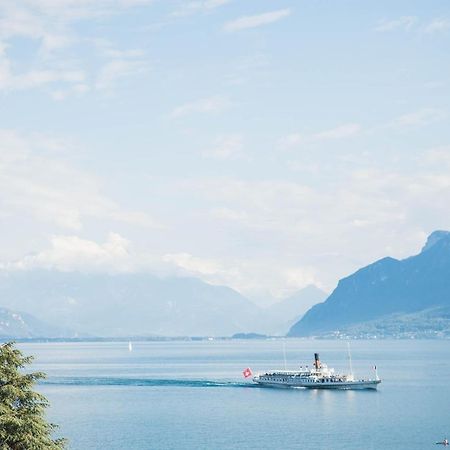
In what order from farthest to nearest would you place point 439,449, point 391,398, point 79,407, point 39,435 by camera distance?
1. point 391,398
2. point 79,407
3. point 439,449
4. point 39,435

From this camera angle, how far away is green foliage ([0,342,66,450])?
50.6 metres

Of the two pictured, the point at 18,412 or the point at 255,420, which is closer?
the point at 18,412

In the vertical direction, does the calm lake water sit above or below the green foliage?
below

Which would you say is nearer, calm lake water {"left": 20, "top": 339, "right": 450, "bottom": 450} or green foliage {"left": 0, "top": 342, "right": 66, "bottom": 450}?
green foliage {"left": 0, "top": 342, "right": 66, "bottom": 450}

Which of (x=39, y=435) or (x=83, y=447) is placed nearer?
(x=39, y=435)

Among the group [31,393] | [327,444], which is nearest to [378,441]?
[327,444]

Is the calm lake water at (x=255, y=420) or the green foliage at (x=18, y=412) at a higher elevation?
the green foliage at (x=18, y=412)

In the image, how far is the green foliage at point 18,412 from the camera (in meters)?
50.6

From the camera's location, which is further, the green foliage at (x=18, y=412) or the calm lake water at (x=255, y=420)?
the calm lake water at (x=255, y=420)

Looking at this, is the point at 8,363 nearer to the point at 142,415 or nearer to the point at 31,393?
the point at 31,393

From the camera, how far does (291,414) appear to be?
16150 centimetres

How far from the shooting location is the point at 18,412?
170 feet

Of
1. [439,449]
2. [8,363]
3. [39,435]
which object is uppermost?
[8,363]

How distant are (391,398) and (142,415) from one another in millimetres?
57844
